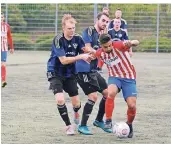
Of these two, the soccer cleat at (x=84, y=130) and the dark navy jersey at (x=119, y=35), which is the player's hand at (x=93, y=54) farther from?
the dark navy jersey at (x=119, y=35)

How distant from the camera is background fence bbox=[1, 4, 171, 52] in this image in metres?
35.3

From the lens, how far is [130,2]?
1355 inches

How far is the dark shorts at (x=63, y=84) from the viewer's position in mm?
9438

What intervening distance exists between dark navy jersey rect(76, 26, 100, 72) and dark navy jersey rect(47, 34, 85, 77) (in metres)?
0.23

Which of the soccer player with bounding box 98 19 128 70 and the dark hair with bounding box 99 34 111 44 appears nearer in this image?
the dark hair with bounding box 99 34 111 44

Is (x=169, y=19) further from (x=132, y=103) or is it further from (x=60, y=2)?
(x=132, y=103)

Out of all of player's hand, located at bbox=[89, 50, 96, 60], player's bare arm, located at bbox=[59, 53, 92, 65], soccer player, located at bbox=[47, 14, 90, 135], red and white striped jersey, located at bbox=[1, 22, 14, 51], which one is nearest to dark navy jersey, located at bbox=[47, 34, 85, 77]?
soccer player, located at bbox=[47, 14, 90, 135]

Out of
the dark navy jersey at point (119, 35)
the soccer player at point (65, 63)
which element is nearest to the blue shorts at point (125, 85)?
the soccer player at point (65, 63)

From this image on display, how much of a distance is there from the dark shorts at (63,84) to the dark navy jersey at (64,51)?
0.08m

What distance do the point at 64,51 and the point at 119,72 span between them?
2.91ft

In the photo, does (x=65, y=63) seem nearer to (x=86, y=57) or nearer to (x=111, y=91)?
(x=86, y=57)

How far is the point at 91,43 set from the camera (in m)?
9.91

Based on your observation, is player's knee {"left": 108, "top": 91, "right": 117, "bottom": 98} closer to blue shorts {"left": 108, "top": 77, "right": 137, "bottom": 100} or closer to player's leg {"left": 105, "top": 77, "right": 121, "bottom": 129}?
player's leg {"left": 105, "top": 77, "right": 121, "bottom": 129}

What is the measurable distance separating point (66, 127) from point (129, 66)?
1323 millimetres
